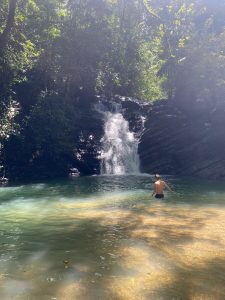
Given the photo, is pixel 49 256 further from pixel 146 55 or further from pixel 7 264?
pixel 146 55

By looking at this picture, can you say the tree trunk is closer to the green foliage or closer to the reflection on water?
the green foliage

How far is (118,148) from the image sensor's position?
3825cm

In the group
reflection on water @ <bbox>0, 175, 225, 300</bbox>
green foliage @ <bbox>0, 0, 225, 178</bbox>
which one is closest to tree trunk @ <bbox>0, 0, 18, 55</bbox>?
green foliage @ <bbox>0, 0, 225, 178</bbox>

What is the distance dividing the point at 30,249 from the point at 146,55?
42.4m

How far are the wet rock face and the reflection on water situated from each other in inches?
605

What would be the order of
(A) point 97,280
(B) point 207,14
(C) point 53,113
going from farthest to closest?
(B) point 207,14
(C) point 53,113
(A) point 97,280

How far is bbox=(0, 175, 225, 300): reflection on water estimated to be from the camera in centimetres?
768

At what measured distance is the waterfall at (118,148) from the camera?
37062 millimetres

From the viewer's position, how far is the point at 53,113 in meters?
34.0

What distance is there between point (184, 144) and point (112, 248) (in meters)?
28.8

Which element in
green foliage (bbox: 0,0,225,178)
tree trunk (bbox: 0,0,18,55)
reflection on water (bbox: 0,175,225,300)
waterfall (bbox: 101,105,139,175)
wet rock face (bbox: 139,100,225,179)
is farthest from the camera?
waterfall (bbox: 101,105,139,175)

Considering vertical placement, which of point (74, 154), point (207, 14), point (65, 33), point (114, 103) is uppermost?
point (207, 14)

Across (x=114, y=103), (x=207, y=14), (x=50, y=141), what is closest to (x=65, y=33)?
(x=114, y=103)

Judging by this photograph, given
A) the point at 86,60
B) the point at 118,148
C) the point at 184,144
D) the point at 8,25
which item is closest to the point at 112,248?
the point at 8,25
